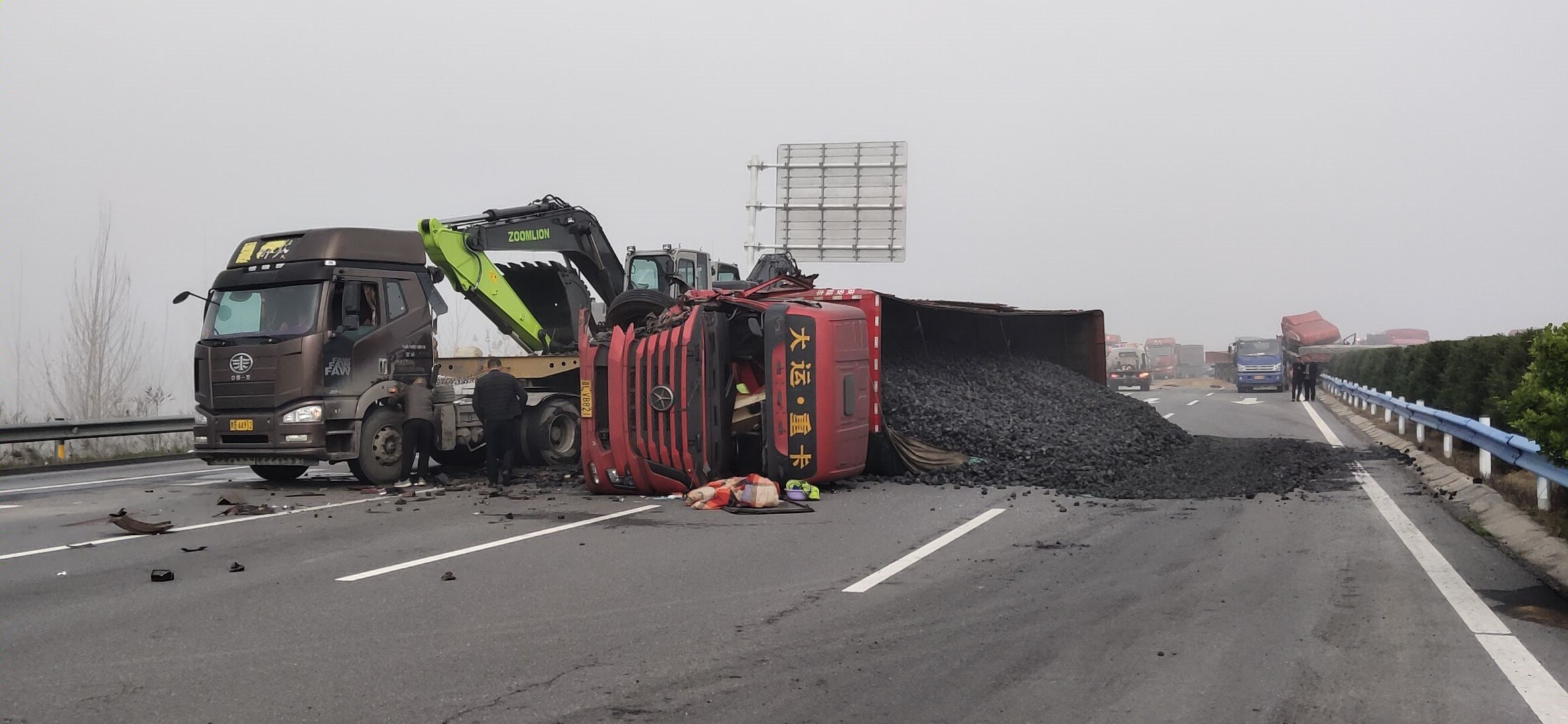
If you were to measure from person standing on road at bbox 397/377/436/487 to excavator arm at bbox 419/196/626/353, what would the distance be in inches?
88.5

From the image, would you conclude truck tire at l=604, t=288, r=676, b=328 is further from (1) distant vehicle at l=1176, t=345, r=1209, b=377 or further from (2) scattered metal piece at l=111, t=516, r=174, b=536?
(1) distant vehicle at l=1176, t=345, r=1209, b=377

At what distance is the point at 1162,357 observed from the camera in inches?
3108

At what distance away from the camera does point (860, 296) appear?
47.7ft

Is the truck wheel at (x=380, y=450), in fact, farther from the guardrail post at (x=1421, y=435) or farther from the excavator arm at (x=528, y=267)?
the guardrail post at (x=1421, y=435)

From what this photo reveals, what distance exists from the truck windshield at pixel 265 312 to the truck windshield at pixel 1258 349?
1830 inches

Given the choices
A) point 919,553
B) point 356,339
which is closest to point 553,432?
point 356,339

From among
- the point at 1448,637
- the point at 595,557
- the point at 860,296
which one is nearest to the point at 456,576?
the point at 595,557

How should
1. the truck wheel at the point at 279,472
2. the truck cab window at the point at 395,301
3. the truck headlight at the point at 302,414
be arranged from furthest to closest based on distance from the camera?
the truck wheel at the point at 279,472, the truck cab window at the point at 395,301, the truck headlight at the point at 302,414

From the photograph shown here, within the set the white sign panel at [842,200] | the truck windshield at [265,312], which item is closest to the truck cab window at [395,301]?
the truck windshield at [265,312]

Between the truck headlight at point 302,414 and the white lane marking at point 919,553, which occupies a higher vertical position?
the truck headlight at point 302,414

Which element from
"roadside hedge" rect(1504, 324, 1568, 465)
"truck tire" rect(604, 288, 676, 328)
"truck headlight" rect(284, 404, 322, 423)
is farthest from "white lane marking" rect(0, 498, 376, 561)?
"roadside hedge" rect(1504, 324, 1568, 465)

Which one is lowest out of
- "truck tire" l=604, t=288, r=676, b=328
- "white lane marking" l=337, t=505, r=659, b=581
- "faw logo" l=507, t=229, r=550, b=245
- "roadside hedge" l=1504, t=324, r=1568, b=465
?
"white lane marking" l=337, t=505, r=659, b=581

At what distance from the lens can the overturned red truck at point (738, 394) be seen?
502 inches

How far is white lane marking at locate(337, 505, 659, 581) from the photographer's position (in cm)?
858
